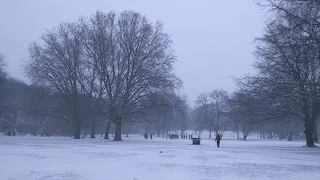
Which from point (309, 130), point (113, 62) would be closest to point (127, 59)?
point (113, 62)

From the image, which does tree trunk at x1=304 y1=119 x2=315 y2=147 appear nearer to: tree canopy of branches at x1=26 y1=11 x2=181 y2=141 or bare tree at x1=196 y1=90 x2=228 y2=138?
tree canopy of branches at x1=26 y1=11 x2=181 y2=141

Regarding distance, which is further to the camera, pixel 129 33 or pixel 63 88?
pixel 63 88

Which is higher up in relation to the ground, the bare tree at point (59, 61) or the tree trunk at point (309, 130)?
the bare tree at point (59, 61)

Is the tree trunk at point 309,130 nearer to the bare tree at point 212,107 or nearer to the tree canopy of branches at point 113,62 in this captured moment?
the tree canopy of branches at point 113,62

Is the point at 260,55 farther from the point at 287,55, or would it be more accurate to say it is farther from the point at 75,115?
the point at 75,115

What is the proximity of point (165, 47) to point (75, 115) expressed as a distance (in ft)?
58.0

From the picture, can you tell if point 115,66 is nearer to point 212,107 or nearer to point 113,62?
point 113,62

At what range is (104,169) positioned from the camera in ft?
48.2

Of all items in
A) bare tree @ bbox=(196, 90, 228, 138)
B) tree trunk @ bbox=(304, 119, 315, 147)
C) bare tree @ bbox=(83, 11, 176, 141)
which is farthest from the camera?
bare tree @ bbox=(196, 90, 228, 138)

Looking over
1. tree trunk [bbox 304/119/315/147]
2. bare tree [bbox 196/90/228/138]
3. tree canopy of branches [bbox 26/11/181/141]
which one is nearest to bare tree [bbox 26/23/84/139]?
tree canopy of branches [bbox 26/11/181/141]

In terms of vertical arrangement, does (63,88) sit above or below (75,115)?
above

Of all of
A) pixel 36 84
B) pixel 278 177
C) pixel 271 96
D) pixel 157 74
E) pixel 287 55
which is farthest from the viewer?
pixel 36 84

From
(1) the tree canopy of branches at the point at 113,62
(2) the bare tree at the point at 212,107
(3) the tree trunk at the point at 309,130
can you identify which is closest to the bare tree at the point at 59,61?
(1) the tree canopy of branches at the point at 113,62

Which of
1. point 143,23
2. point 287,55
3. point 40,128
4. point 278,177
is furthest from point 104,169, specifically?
point 40,128
